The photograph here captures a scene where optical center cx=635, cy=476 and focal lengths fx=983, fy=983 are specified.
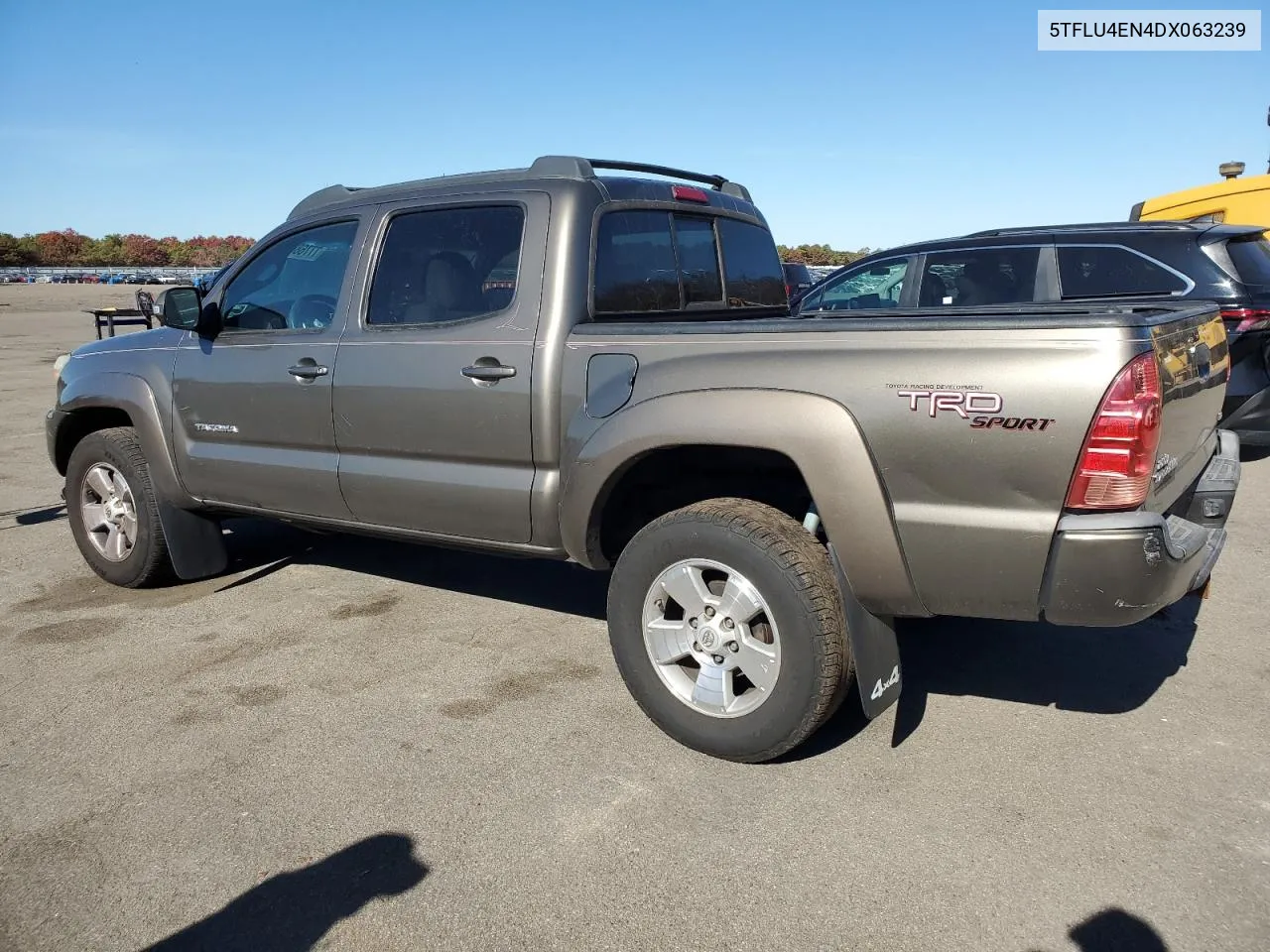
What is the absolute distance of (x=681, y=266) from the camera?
13.6ft

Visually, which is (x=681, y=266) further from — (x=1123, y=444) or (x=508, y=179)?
(x=1123, y=444)

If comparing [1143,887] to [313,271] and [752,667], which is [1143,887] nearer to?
[752,667]

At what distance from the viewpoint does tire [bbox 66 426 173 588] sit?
16.3 ft

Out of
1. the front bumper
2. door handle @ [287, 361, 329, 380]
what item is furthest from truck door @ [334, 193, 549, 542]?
the front bumper

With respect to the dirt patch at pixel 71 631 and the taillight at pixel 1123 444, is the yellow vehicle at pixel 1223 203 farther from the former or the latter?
the dirt patch at pixel 71 631

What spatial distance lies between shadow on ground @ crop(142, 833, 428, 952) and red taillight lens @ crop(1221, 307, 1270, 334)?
5930 mm

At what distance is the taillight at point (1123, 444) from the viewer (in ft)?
8.20

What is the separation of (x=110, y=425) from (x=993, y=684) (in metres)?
4.71

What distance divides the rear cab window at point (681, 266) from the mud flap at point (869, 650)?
138cm

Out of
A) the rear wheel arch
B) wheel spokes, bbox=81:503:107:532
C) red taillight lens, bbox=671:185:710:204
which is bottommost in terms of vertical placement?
wheel spokes, bbox=81:503:107:532

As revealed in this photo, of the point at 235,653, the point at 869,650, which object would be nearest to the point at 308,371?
the point at 235,653

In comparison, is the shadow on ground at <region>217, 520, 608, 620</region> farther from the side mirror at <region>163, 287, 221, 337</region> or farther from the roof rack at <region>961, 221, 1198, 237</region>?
the roof rack at <region>961, 221, 1198, 237</region>

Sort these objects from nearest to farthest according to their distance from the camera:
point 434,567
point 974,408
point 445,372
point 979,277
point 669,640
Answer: point 974,408 → point 669,640 → point 445,372 → point 434,567 → point 979,277

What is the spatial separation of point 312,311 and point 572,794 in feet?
8.22
